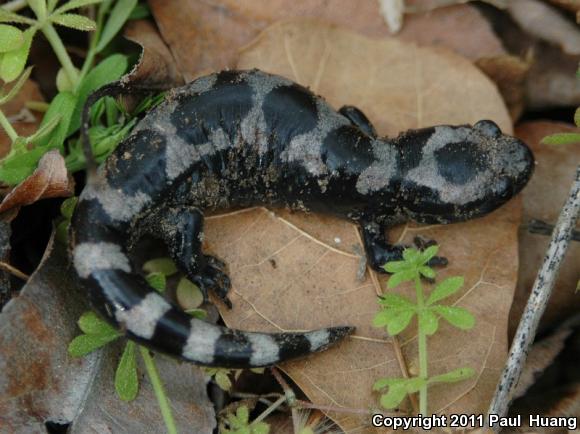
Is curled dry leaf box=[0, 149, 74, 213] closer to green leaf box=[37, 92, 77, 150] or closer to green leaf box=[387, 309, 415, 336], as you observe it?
green leaf box=[37, 92, 77, 150]

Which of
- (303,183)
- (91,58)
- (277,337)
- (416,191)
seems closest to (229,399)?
(277,337)

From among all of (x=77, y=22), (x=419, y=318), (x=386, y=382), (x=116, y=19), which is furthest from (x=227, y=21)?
(x=386, y=382)

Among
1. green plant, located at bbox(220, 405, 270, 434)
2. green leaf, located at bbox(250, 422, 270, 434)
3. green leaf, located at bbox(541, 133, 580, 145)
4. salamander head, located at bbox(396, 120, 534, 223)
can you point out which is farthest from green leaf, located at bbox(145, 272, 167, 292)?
green leaf, located at bbox(541, 133, 580, 145)

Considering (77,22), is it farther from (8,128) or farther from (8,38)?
(8,128)

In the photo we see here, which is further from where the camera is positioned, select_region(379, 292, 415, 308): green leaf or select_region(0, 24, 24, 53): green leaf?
select_region(0, 24, 24, 53): green leaf

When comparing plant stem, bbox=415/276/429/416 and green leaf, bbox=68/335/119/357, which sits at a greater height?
green leaf, bbox=68/335/119/357

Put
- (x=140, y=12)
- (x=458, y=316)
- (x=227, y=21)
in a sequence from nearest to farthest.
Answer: (x=458, y=316), (x=227, y=21), (x=140, y=12)

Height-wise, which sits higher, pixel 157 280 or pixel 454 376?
pixel 157 280
